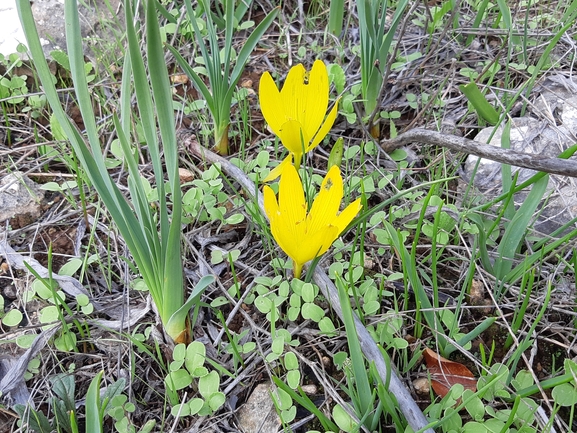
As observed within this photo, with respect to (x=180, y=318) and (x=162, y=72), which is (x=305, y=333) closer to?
(x=180, y=318)

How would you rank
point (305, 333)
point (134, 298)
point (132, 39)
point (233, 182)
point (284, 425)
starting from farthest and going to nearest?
1. point (233, 182)
2. point (134, 298)
3. point (305, 333)
4. point (284, 425)
5. point (132, 39)

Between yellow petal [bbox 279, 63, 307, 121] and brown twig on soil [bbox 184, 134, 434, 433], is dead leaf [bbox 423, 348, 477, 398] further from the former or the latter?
yellow petal [bbox 279, 63, 307, 121]

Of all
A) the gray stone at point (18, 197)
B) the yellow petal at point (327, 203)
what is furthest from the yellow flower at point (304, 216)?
the gray stone at point (18, 197)

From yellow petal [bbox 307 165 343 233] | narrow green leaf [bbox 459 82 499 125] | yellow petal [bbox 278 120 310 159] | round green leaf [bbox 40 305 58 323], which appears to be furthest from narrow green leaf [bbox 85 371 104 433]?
narrow green leaf [bbox 459 82 499 125]

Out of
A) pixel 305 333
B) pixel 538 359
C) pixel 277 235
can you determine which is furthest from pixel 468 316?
pixel 277 235

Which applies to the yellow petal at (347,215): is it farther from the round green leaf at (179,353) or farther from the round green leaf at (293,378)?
the round green leaf at (179,353)

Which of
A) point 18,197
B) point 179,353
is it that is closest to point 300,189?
point 179,353

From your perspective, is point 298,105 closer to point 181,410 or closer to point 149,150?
point 149,150
